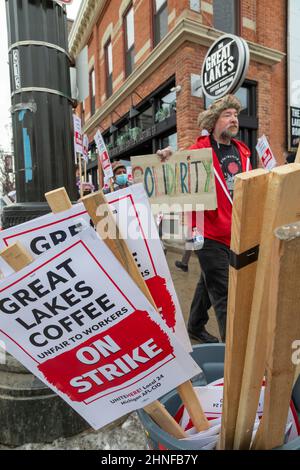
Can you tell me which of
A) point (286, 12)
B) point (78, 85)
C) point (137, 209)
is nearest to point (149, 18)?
point (286, 12)

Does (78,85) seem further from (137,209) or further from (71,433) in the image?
(71,433)

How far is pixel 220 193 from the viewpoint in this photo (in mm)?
2338

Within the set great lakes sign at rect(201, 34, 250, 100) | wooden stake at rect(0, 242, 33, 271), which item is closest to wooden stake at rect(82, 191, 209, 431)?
wooden stake at rect(0, 242, 33, 271)

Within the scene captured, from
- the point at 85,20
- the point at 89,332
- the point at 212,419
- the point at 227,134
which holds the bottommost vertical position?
the point at 212,419

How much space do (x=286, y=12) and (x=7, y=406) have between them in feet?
35.9

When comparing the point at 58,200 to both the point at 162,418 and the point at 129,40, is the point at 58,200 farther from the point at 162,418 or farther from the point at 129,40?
the point at 129,40

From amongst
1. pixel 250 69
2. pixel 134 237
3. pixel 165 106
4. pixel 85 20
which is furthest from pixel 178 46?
pixel 85 20

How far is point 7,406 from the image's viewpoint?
1774 millimetres

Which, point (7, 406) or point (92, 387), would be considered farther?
point (7, 406)

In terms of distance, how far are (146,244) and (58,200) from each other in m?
0.28

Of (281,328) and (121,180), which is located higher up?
(121,180)

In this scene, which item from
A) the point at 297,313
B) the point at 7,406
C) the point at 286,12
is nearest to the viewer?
the point at 297,313

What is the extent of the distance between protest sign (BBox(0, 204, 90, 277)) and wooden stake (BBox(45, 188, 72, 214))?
13mm

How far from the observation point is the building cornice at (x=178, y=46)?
738 cm
